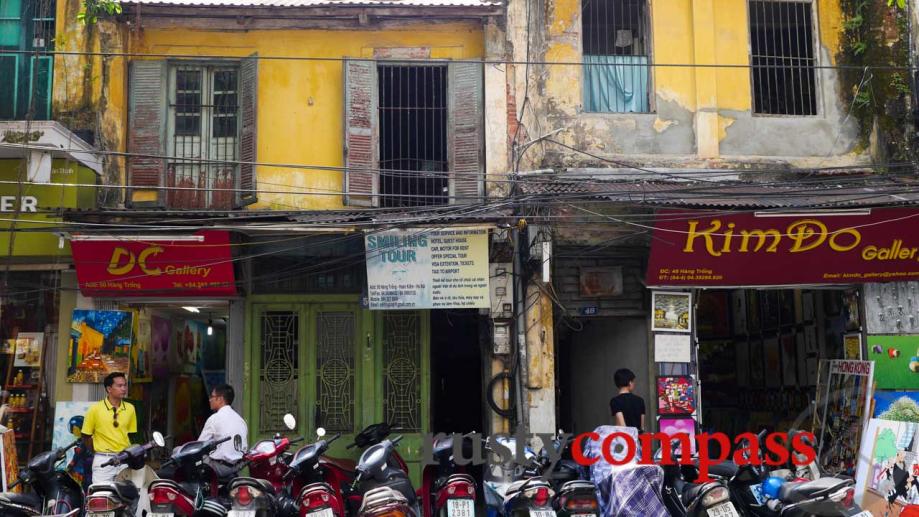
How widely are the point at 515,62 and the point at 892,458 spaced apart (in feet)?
20.9

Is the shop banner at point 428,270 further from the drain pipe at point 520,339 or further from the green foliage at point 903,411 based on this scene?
the green foliage at point 903,411

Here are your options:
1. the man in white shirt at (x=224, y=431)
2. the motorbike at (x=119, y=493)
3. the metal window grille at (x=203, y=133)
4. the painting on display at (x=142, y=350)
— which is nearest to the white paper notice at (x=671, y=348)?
the man in white shirt at (x=224, y=431)

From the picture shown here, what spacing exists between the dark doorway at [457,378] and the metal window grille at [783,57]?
5440mm

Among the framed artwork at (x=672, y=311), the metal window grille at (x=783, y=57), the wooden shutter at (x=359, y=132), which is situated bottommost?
the framed artwork at (x=672, y=311)

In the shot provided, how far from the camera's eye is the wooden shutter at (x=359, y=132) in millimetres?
11820

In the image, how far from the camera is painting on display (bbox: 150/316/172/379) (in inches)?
520

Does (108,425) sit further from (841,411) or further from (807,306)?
(807,306)

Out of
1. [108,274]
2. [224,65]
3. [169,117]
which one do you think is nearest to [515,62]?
[224,65]

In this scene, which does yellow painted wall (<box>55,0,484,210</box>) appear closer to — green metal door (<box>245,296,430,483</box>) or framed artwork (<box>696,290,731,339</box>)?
green metal door (<box>245,296,430,483</box>)

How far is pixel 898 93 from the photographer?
12211 mm

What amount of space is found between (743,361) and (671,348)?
4899 millimetres

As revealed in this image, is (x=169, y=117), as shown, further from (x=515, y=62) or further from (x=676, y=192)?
(x=676, y=192)

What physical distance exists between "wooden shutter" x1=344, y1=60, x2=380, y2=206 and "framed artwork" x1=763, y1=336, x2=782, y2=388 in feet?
24.2

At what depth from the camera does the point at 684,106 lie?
12156mm
